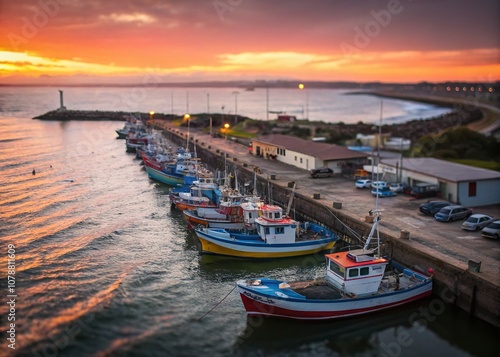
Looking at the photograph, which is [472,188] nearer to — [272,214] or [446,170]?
[446,170]

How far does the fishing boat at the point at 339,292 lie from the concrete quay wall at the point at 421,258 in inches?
28.6

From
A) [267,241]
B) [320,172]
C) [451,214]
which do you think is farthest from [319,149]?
[267,241]

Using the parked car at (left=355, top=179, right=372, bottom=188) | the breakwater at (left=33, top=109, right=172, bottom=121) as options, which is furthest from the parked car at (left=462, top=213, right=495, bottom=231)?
the breakwater at (left=33, top=109, right=172, bottom=121)

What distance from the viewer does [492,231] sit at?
25109 mm

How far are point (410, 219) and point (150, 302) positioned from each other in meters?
15.9

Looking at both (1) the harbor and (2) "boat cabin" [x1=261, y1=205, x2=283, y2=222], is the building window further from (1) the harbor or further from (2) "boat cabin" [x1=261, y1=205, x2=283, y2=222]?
(2) "boat cabin" [x1=261, y1=205, x2=283, y2=222]

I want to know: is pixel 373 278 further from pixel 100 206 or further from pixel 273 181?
pixel 100 206

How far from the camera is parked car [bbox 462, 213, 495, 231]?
26.5m

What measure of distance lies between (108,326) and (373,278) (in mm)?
11095

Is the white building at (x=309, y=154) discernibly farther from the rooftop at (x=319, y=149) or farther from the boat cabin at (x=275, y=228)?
the boat cabin at (x=275, y=228)

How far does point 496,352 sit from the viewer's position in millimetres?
18328

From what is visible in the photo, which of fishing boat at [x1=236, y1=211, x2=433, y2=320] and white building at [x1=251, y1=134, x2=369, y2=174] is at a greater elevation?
white building at [x1=251, y1=134, x2=369, y2=174]

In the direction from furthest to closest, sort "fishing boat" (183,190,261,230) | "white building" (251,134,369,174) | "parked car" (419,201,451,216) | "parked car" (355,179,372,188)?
"white building" (251,134,369,174) → "parked car" (355,179,372,188) → "fishing boat" (183,190,261,230) → "parked car" (419,201,451,216)

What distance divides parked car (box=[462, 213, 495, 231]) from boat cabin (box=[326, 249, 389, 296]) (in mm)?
8159
